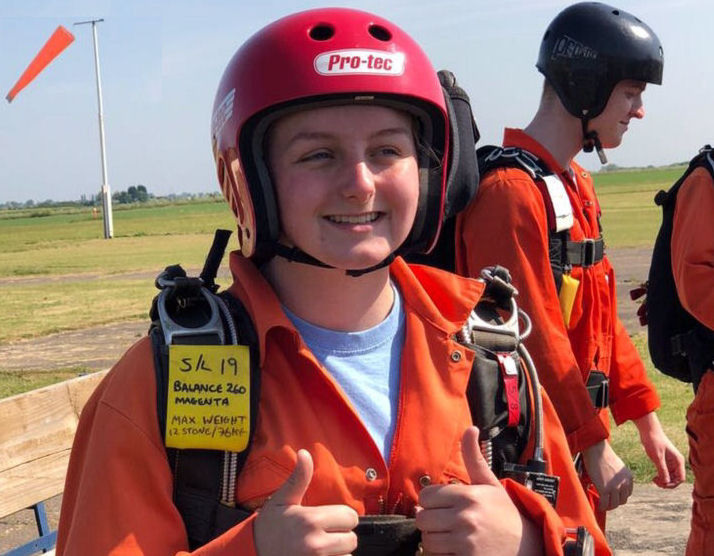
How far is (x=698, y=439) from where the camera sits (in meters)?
3.87

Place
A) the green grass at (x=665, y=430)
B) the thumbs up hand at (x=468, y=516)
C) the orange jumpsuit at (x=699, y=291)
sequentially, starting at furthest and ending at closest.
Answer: the green grass at (x=665, y=430)
the orange jumpsuit at (x=699, y=291)
the thumbs up hand at (x=468, y=516)

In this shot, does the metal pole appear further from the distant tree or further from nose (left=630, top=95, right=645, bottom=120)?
the distant tree

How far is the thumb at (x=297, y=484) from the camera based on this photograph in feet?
6.13

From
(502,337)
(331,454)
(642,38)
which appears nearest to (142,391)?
(331,454)

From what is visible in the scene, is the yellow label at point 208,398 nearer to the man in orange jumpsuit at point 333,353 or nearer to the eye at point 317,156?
the man in orange jumpsuit at point 333,353

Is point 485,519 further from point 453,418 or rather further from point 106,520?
point 106,520

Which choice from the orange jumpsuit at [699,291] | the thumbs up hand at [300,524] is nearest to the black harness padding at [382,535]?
the thumbs up hand at [300,524]

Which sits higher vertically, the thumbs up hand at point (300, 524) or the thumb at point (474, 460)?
the thumb at point (474, 460)

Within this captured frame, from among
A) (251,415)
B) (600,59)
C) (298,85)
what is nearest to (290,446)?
(251,415)

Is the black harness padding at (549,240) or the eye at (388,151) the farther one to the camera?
the black harness padding at (549,240)

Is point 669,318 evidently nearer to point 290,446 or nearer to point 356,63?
point 356,63

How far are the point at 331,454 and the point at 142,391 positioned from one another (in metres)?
0.41

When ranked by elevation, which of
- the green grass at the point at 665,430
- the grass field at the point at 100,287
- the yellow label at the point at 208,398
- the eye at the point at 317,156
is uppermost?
the eye at the point at 317,156

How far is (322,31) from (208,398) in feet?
2.89
